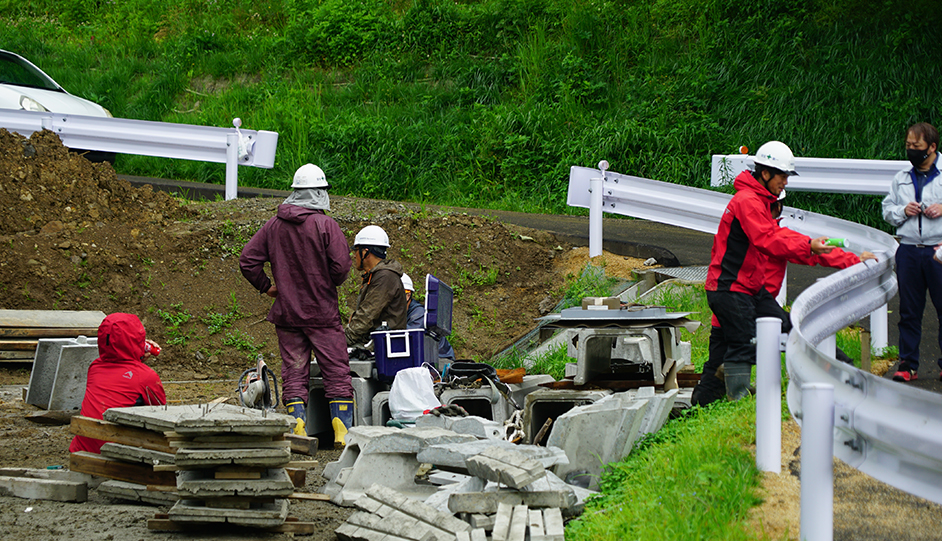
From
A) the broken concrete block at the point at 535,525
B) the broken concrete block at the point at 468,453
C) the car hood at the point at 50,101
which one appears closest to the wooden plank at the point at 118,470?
the broken concrete block at the point at 468,453

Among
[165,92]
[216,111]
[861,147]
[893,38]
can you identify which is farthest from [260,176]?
[893,38]

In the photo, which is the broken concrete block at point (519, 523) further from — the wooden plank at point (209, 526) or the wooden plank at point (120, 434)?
the wooden plank at point (120, 434)

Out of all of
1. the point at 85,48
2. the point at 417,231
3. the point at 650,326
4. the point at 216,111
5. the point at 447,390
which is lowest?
the point at 447,390

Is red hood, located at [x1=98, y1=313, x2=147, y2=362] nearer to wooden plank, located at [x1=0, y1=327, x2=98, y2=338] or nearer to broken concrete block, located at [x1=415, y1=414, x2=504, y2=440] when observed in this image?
broken concrete block, located at [x1=415, y1=414, x2=504, y2=440]

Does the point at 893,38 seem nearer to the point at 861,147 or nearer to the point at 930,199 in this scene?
the point at 861,147

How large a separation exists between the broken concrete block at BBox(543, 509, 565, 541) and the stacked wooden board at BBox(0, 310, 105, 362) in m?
6.03

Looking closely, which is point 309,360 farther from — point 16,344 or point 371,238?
point 16,344

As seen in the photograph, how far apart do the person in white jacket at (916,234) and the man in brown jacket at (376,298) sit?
162 inches

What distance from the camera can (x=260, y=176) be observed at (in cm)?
1666

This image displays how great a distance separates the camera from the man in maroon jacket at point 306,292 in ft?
24.5

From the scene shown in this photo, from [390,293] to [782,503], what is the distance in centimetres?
458

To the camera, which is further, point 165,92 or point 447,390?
point 165,92

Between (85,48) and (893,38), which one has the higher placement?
(85,48)

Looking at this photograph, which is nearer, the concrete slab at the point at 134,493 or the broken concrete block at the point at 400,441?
the concrete slab at the point at 134,493
